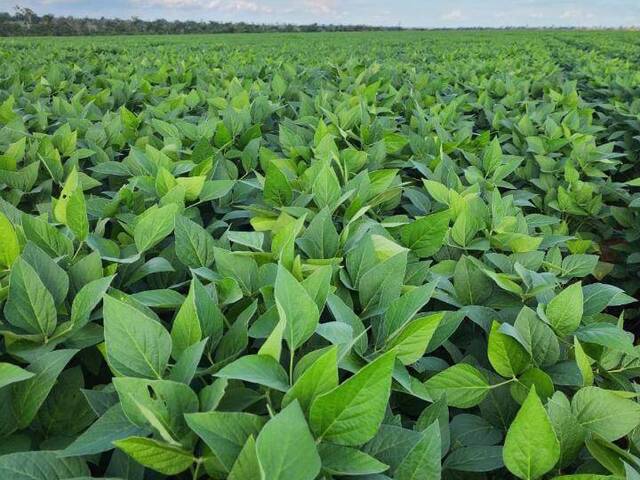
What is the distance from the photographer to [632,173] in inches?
191

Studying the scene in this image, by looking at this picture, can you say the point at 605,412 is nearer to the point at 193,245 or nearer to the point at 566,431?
the point at 566,431

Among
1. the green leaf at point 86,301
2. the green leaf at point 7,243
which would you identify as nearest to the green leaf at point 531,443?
the green leaf at point 86,301

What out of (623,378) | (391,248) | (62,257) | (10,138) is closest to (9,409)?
(62,257)

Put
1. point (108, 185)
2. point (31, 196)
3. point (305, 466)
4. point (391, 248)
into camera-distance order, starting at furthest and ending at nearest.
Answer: point (108, 185) < point (31, 196) < point (391, 248) < point (305, 466)

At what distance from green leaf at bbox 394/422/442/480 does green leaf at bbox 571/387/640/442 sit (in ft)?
1.35

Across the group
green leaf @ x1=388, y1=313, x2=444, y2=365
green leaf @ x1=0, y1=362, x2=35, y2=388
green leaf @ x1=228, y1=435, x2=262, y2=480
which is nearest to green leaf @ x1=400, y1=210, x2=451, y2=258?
green leaf @ x1=388, y1=313, x2=444, y2=365

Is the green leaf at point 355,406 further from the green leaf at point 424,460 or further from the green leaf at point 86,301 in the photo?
the green leaf at point 86,301

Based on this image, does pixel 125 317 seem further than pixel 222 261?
No

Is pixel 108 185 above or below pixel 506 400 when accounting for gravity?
above

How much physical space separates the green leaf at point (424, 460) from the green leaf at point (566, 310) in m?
0.62

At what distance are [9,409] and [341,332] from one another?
2.20 feet

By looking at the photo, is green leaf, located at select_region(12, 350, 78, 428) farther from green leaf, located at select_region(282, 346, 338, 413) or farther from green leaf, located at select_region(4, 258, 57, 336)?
green leaf, located at select_region(282, 346, 338, 413)

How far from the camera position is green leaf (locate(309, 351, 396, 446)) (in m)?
0.83

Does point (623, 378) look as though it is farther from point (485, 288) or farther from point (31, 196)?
point (31, 196)
